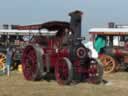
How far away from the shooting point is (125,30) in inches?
831

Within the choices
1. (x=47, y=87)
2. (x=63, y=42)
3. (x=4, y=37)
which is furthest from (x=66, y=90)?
(x=4, y=37)

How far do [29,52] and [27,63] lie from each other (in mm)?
429

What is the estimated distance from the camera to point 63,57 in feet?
50.4

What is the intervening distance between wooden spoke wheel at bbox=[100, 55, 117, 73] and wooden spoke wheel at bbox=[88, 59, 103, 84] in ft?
15.2

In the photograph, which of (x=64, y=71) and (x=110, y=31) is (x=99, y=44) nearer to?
(x=110, y=31)

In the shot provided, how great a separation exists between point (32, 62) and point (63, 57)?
4.62ft

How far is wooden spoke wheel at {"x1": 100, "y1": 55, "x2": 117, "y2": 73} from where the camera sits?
20438mm

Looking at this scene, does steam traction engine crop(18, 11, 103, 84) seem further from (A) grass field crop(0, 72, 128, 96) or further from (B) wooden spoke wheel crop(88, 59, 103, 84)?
(A) grass field crop(0, 72, 128, 96)

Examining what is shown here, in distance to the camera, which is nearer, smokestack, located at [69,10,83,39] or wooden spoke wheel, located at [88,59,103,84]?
wooden spoke wheel, located at [88,59,103,84]

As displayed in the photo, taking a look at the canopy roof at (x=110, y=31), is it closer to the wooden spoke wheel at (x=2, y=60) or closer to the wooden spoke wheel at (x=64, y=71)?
the wooden spoke wheel at (x=2, y=60)

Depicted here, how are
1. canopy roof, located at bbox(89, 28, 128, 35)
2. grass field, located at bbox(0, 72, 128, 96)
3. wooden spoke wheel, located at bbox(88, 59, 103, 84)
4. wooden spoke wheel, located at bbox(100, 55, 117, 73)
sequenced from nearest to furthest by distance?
grass field, located at bbox(0, 72, 128, 96)
wooden spoke wheel, located at bbox(88, 59, 103, 84)
wooden spoke wheel, located at bbox(100, 55, 117, 73)
canopy roof, located at bbox(89, 28, 128, 35)

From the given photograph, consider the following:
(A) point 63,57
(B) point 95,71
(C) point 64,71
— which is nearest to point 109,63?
(B) point 95,71

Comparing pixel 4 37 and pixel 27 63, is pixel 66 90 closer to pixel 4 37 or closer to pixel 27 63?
pixel 27 63

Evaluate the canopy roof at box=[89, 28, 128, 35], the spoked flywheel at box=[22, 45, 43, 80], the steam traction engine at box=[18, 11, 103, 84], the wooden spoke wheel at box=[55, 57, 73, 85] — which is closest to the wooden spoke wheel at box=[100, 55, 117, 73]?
the canopy roof at box=[89, 28, 128, 35]
